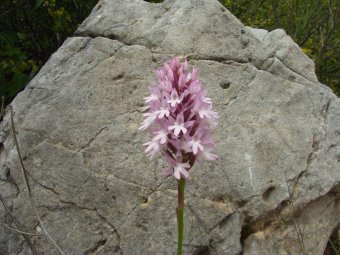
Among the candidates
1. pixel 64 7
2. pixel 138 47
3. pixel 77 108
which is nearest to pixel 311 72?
pixel 138 47

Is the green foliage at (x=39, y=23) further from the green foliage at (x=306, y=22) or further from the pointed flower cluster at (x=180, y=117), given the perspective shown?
the pointed flower cluster at (x=180, y=117)

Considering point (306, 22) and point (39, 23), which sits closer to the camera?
point (39, 23)

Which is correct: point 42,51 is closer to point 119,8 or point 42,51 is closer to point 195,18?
point 119,8

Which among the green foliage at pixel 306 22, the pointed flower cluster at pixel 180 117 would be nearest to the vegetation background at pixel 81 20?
the green foliage at pixel 306 22

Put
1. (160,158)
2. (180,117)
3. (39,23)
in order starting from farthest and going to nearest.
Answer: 1. (39,23)
2. (160,158)
3. (180,117)

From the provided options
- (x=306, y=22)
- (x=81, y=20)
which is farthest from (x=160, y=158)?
(x=306, y=22)

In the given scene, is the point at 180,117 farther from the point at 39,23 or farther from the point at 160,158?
the point at 39,23
